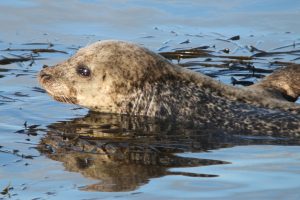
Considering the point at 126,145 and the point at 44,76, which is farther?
the point at 44,76

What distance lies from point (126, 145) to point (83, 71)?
74.0 inches

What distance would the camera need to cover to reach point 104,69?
11828 millimetres

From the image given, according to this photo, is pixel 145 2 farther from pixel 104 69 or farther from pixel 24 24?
pixel 104 69

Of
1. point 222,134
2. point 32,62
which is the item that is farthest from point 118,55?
point 32,62

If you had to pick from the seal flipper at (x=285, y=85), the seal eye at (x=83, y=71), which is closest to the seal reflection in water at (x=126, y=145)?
the seal eye at (x=83, y=71)

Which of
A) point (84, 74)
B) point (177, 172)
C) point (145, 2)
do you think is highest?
point (145, 2)

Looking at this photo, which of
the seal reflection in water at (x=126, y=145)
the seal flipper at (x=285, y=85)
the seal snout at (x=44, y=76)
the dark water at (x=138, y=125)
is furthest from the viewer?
the seal flipper at (x=285, y=85)

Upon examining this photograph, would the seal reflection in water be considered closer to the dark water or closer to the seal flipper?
the dark water

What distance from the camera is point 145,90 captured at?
11734mm

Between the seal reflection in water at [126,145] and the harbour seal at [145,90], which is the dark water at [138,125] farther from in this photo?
the harbour seal at [145,90]

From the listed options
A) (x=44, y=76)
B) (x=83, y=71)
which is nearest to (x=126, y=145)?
(x=83, y=71)

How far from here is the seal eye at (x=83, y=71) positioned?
11945 millimetres

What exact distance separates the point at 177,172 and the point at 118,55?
115 inches

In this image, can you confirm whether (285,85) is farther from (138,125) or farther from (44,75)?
(44,75)
